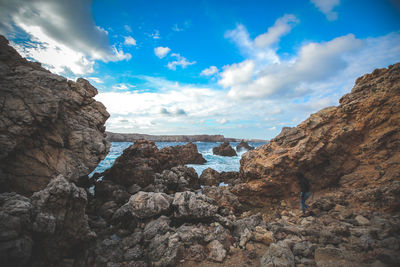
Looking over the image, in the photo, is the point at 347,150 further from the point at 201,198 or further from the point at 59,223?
the point at 59,223

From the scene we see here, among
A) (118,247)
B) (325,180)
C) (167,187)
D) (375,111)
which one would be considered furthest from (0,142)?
(375,111)

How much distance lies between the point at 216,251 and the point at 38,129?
987cm

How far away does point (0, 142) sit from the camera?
20.3ft

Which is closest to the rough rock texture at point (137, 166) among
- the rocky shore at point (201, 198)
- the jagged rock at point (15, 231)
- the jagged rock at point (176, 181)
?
the jagged rock at point (176, 181)

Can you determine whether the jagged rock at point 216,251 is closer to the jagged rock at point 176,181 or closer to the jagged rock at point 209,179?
the jagged rock at point 176,181

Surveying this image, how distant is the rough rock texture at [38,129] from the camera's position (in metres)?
6.71

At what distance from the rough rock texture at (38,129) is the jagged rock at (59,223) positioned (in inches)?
144

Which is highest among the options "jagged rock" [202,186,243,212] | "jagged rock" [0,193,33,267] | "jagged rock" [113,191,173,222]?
"jagged rock" [0,193,33,267]

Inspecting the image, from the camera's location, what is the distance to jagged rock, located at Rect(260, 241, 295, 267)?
13.9ft

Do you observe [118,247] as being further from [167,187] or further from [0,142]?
[167,187]

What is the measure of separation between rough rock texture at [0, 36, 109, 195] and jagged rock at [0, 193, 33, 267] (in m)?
4.33

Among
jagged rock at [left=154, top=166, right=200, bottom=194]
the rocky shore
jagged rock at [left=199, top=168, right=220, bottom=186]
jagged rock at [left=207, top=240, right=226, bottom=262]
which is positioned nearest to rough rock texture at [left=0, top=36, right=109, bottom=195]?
the rocky shore

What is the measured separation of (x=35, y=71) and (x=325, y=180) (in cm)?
1689

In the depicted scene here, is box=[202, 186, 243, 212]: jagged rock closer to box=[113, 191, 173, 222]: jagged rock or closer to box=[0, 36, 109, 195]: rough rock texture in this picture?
box=[113, 191, 173, 222]: jagged rock
